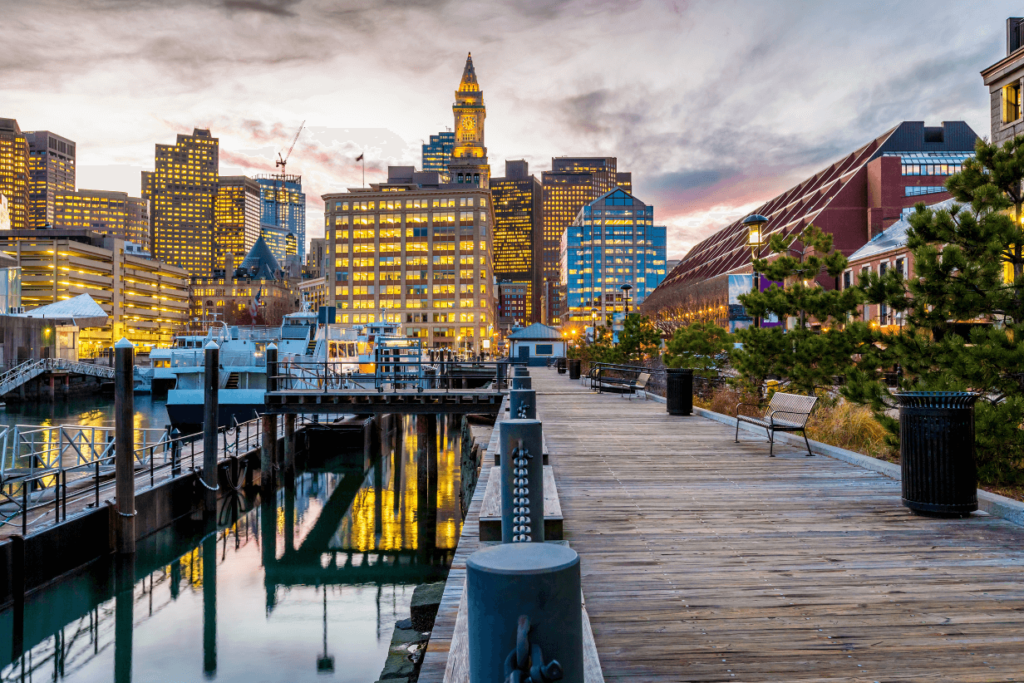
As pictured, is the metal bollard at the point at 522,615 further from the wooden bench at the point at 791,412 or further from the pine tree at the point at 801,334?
the pine tree at the point at 801,334

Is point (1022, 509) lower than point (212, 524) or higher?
higher

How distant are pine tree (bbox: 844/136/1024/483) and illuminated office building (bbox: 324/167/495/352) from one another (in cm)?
12546

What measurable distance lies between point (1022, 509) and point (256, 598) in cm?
1556

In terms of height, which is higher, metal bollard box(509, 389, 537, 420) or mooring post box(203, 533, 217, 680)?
metal bollard box(509, 389, 537, 420)

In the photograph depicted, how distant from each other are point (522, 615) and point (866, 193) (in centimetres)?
7734

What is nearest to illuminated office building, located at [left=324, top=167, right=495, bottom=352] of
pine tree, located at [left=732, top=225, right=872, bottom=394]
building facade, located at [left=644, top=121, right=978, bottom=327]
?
building facade, located at [left=644, top=121, right=978, bottom=327]

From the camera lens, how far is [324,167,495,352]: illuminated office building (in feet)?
448

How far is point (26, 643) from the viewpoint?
40.6ft

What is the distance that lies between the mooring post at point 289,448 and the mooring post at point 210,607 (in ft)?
25.8

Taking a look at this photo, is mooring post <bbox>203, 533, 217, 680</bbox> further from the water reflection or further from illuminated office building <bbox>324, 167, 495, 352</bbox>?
illuminated office building <bbox>324, 167, 495, 352</bbox>

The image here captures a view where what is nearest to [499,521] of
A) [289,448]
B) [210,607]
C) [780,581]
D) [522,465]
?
[522,465]

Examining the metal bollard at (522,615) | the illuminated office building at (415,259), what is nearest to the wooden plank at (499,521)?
the metal bollard at (522,615)

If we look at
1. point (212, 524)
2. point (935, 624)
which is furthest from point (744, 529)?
point (212, 524)

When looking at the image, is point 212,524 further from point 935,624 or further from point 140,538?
point 935,624
